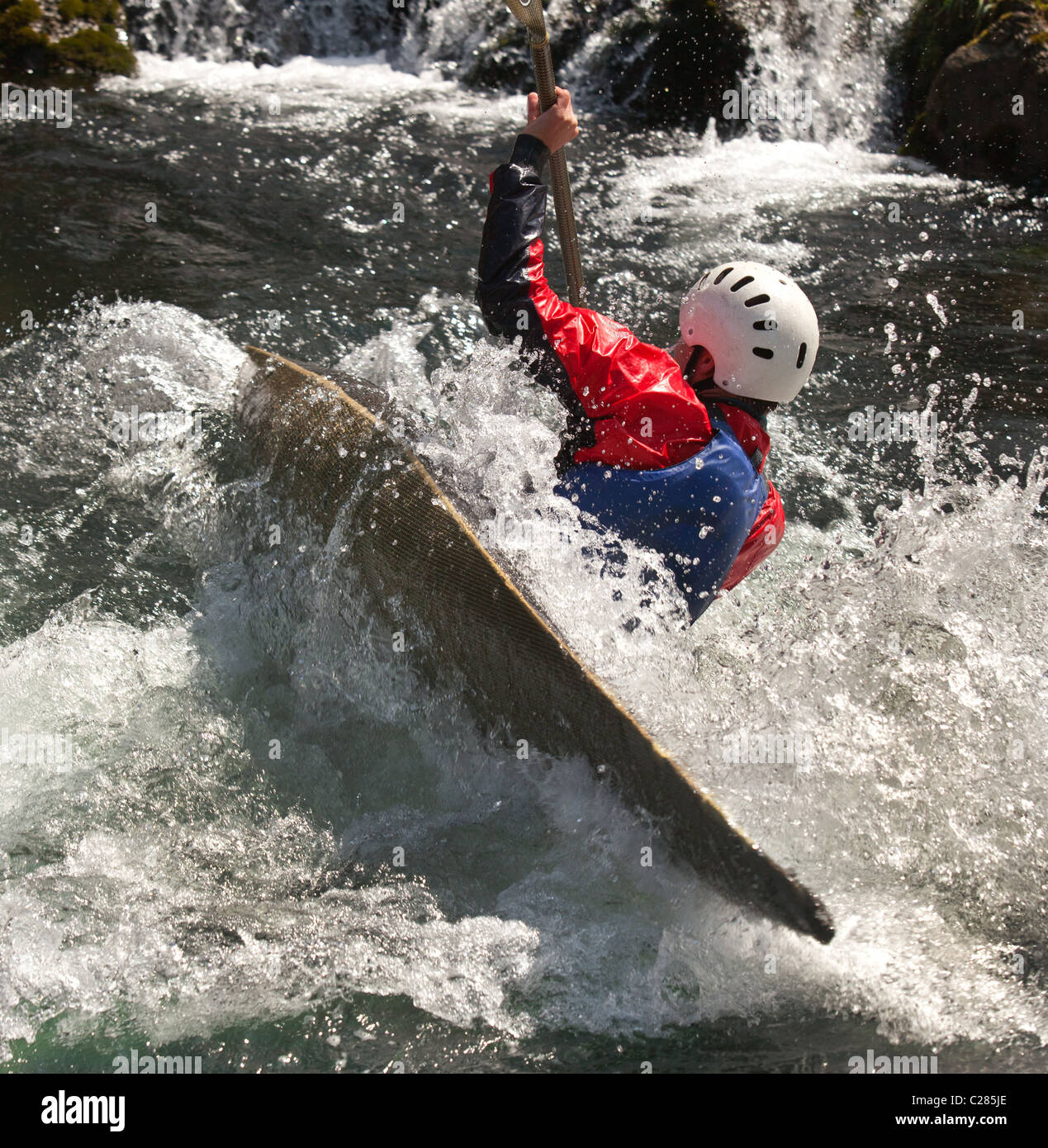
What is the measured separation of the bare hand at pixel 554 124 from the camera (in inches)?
144

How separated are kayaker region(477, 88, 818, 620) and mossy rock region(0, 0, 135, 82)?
27.9 feet

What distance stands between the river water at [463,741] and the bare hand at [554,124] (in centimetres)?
81

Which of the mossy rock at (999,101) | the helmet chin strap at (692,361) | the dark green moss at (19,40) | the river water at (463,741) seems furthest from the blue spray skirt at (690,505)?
the dark green moss at (19,40)

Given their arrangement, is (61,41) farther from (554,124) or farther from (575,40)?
(554,124)

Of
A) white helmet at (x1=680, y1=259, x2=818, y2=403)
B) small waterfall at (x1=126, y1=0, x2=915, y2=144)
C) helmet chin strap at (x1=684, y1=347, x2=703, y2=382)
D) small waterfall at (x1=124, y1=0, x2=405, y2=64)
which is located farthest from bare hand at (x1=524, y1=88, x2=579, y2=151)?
small waterfall at (x1=124, y1=0, x2=405, y2=64)

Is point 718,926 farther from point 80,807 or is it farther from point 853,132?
point 853,132

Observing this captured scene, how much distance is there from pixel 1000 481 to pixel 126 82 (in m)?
9.20

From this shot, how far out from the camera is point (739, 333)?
358 cm

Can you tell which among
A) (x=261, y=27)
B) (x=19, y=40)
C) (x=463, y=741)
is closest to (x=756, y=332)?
(x=463, y=741)

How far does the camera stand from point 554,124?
367 cm

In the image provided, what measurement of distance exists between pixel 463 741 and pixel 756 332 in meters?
1.73

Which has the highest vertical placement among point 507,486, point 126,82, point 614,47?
point 614,47

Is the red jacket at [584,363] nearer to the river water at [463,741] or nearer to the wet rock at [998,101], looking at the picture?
the river water at [463,741]
